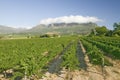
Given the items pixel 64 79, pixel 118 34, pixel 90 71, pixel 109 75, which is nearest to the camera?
pixel 64 79

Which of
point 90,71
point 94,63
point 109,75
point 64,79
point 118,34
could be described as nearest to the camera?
point 64,79

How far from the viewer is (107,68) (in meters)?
25.2

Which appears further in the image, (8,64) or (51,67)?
(51,67)

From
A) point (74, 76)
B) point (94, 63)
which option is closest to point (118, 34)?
point (94, 63)

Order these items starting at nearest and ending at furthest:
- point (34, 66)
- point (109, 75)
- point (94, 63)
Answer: point (34, 66) → point (109, 75) → point (94, 63)

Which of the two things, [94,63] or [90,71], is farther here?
[94,63]

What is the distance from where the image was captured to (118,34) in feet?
304

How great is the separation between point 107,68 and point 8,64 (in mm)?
11675

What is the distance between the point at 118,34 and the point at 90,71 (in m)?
72.8

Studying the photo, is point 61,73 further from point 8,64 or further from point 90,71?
point 8,64

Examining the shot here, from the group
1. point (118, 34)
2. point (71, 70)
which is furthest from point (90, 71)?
point (118, 34)

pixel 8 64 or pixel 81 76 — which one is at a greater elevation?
pixel 8 64

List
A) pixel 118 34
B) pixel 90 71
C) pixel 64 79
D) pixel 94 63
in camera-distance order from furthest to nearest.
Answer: pixel 118 34
pixel 94 63
pixel 90 71
pixel 64 79

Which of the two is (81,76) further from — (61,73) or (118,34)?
(118,34)
